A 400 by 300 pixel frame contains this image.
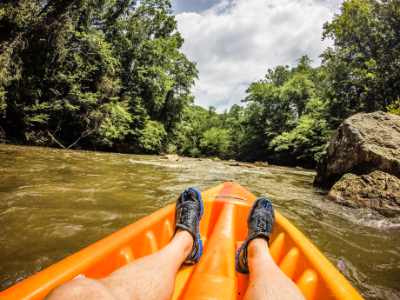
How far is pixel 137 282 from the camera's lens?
100 cm

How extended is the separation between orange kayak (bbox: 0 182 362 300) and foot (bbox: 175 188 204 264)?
0.19ft

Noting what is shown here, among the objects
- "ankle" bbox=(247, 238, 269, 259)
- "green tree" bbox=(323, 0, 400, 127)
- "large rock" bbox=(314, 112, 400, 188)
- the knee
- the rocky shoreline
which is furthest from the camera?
"green tree" bbox=(323, 0, 400, 127)

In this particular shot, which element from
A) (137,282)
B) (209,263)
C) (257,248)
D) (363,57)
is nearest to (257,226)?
(257,248)

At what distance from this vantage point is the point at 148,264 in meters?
1.17

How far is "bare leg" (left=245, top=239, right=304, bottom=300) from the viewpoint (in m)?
1.00

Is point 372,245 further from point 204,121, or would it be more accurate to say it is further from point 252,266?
point 204,121

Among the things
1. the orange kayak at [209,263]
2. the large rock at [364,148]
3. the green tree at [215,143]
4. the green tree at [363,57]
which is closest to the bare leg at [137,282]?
the orange kayak at [209,263]

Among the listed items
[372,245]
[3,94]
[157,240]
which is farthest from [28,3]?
[372,245]

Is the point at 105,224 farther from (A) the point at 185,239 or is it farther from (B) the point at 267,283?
(B) the point at 267,283

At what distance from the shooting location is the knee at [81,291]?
694 mm

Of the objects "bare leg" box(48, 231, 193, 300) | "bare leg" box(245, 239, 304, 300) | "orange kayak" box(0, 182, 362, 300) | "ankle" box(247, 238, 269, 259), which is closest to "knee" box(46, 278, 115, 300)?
"bare leg" box(48, 231, 193, 300)

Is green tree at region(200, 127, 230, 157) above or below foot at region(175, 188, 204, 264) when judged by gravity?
above

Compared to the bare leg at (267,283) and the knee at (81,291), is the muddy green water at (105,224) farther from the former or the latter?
the knee at (81,291)

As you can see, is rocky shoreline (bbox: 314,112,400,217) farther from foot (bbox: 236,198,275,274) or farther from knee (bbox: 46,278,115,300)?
knee (bbox: 46,278,115,300)
